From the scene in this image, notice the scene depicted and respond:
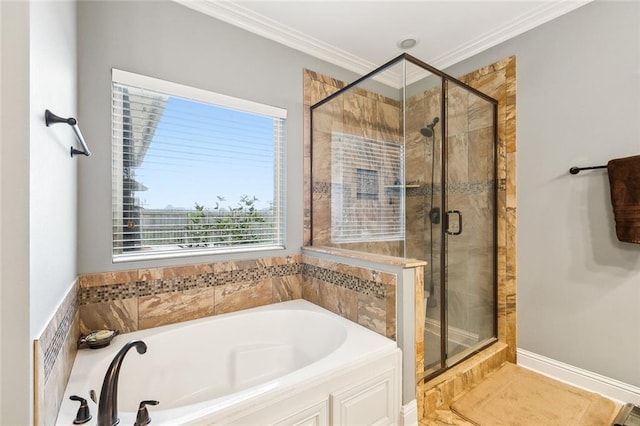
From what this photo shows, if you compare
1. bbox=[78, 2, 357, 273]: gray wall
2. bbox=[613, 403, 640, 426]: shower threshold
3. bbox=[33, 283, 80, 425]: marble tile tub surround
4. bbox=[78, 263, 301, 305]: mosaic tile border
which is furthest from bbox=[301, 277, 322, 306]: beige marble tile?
bbox=[613, 403, 640, 426]: shower threshold

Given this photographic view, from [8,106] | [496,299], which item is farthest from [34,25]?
[496,299]

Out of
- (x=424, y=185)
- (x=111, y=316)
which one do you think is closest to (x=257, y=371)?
(x=111, y=316)

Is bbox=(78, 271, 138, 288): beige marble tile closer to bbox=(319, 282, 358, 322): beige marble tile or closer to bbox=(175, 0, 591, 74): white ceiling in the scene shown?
bbox=(319, 282, 358, 322): beige marble tile

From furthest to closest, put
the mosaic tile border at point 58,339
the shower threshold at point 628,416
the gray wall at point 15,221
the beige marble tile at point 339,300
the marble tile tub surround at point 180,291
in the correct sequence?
1. the beige marble tile at point 339,300
2. the marble tile tub surround at point 180,291
3. the shower threshold at point 628,416
4. the mosaic tile border at point 58,339
5. the gray wall at point 15,221

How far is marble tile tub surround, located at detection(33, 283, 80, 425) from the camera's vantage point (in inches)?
32.2

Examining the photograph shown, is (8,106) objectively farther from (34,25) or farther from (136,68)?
(136,68)

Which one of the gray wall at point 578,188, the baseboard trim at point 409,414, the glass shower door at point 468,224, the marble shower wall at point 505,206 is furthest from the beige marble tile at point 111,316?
the gray wall at point 578,188

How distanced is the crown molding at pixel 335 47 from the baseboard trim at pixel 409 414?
192cm

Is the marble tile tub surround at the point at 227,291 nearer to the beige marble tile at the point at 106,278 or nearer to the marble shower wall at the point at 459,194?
the beige marble tile at the point at 106,278

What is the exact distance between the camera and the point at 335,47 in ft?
8.30

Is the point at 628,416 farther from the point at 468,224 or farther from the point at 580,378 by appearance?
the point at 468,224

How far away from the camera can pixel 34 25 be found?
839 mm

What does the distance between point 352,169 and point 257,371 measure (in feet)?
5.24

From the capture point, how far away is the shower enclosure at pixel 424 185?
6.50 ft
